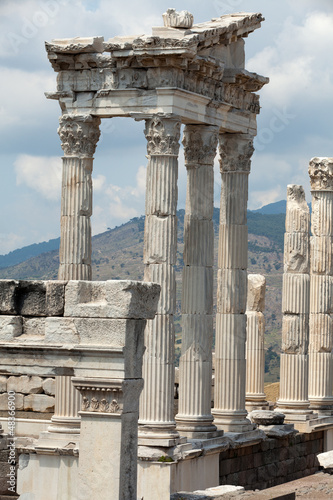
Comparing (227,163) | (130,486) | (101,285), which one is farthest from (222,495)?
(227,163)

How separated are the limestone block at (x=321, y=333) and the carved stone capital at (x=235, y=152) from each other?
26.5 ft

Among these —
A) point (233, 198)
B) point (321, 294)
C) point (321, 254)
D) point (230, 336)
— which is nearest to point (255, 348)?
point (321, 294)

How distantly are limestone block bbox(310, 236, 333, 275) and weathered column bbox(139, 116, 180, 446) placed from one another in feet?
35.7

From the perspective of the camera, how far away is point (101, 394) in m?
23.0

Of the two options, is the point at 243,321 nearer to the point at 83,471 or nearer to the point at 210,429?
the point at 210,429

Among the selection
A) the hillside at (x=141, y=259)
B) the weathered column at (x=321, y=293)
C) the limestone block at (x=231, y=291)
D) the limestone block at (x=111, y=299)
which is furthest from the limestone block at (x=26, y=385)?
the hillside at (x=141, y=259)

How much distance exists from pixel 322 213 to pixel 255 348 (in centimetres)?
471

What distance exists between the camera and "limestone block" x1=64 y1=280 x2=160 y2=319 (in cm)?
2291

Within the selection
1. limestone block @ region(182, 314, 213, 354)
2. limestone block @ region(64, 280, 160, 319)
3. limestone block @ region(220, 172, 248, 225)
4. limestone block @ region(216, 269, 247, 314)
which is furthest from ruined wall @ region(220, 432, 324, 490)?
limestone block @ region(64, 280, 160, 319)

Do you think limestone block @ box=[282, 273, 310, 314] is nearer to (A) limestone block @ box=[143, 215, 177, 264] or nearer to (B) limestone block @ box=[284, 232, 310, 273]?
(B) limestone block @ box=[284, 232, 310, 273]

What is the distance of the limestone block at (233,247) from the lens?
1441 inches

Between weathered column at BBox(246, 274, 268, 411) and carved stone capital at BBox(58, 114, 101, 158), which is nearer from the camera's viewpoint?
carved stone capital at BBox(58, 114, 101, 158)

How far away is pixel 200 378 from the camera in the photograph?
34.6 meters

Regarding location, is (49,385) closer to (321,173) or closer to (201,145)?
(201,145)
